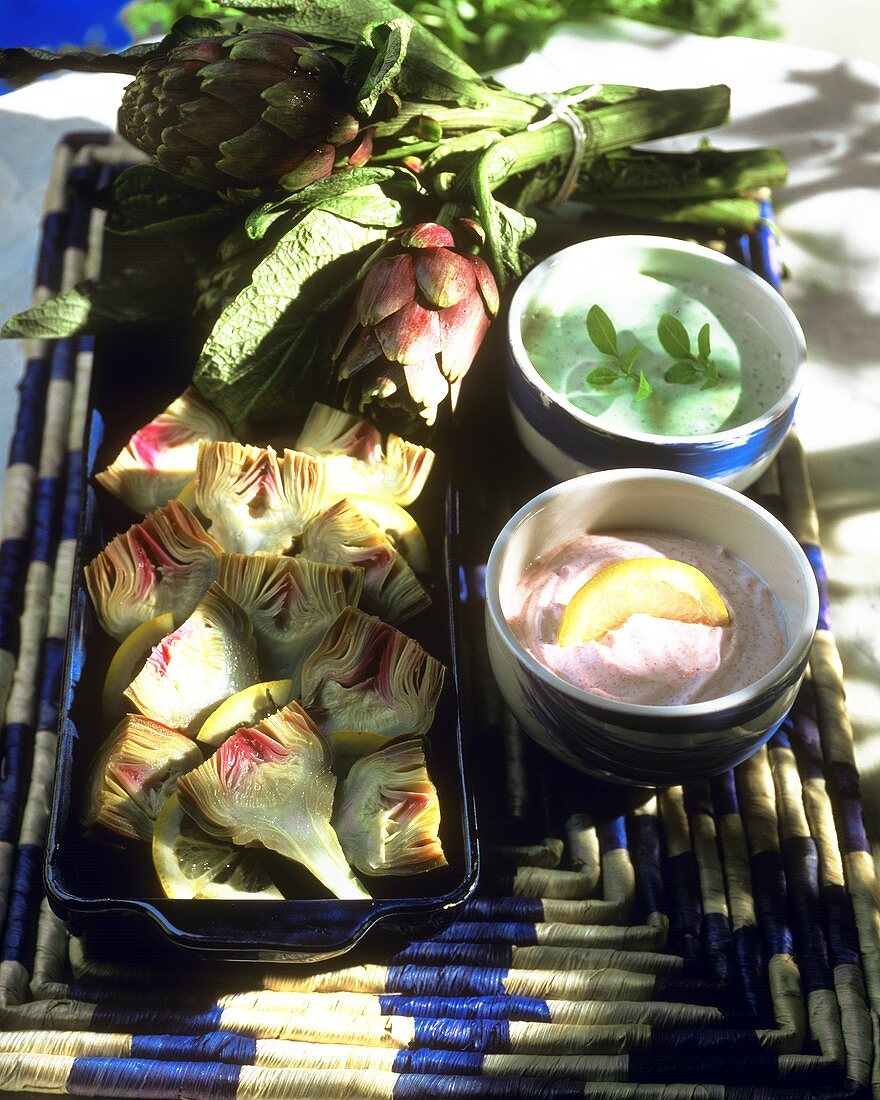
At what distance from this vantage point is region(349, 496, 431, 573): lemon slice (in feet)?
2.81

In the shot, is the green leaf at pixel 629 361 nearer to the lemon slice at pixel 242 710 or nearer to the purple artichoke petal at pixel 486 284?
the purple artichoke petal at pixel 486 284

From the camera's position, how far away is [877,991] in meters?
0.73

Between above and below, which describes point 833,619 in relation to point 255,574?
below

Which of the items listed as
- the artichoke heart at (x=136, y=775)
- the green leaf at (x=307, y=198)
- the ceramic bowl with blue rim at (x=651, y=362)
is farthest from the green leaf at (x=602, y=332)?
the artichoke heart at (x=136, y=775)

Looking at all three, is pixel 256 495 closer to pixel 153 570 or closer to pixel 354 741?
pixel 153 570

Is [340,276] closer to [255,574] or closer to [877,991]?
[255,574]

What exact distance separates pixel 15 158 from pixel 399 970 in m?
0.96

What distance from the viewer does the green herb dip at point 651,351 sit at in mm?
889

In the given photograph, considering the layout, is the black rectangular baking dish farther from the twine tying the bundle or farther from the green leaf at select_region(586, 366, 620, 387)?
the twine tying the bundle

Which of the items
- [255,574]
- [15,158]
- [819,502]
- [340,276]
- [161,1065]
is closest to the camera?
[161,1065]

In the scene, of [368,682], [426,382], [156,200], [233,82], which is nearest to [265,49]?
[233,82]

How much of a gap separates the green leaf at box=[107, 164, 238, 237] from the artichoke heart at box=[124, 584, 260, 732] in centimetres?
36

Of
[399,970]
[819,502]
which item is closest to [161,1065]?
[399,970]

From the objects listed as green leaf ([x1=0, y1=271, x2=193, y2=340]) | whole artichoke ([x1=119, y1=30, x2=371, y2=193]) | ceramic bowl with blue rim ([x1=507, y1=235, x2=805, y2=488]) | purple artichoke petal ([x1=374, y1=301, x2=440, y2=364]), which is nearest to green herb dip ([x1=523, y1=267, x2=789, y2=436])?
ceramic bowl with blue rim ([x1=507, y1=235, x2=805, y2=488])
